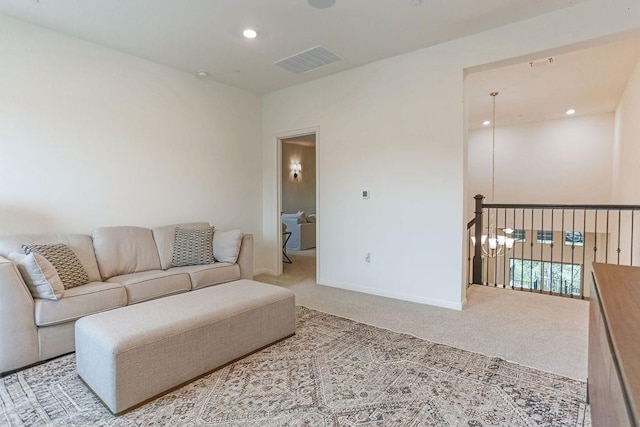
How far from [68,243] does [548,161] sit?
8591mm

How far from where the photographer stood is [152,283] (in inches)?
122

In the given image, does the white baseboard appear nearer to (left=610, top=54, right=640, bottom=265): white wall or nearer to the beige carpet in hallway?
the beige carpet in hallway

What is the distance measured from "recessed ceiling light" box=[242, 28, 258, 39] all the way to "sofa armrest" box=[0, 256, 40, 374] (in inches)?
105

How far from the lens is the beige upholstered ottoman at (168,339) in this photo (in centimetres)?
188

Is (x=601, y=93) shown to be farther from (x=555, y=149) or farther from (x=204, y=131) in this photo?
(x=204, y=131)

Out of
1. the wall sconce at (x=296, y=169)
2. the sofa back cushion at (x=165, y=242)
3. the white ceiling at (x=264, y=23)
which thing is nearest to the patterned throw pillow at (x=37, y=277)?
the sofa back cushion at (x=165, y=242)

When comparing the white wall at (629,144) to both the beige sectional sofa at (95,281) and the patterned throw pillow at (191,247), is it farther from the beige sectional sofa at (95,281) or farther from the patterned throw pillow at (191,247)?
the patterned throw pillow at (191,247)

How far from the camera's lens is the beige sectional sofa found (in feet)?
7.55

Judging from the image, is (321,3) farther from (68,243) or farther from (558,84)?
(558,84)

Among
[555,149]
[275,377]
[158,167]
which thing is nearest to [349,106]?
[158,167]

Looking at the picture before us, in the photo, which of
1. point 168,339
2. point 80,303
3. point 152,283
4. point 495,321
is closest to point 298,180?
point 152,283

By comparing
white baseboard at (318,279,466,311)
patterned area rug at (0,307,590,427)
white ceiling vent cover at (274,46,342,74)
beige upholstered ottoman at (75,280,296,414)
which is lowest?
patterned area rug at (0,307,590,427)

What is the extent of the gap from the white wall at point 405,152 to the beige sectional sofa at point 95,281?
1.37 m

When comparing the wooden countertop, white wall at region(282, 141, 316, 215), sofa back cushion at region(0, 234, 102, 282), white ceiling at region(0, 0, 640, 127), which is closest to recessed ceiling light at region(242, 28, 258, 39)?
white ceiling at region(0, 0, 640, 127)
